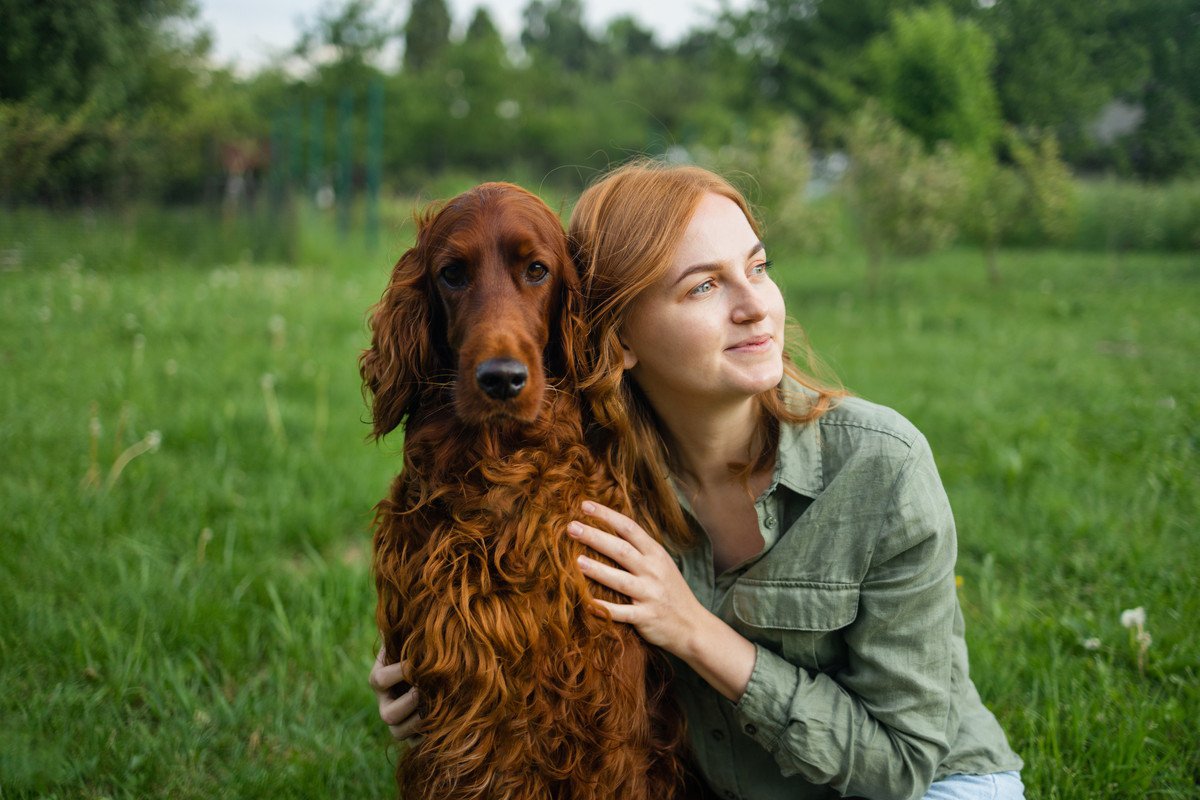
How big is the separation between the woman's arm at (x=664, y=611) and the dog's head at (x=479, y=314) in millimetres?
342

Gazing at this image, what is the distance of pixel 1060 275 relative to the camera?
7.64m

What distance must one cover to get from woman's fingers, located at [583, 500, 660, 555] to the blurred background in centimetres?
79

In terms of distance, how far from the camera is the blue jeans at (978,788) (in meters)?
1.86

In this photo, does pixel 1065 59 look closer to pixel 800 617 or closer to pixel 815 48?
pixel 815 48

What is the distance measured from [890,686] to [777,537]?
0.38 meters

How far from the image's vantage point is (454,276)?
169 centimetres

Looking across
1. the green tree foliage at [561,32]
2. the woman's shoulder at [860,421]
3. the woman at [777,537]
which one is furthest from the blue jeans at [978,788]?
the green tree foliage at [561,32]

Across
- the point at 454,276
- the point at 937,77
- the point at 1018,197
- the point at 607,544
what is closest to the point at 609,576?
the point at 607,544

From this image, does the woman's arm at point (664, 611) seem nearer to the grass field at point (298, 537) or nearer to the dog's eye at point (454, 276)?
the dog's eye at point (454, 276)

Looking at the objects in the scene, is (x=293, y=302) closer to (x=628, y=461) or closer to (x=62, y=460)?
(x=62, y=460)

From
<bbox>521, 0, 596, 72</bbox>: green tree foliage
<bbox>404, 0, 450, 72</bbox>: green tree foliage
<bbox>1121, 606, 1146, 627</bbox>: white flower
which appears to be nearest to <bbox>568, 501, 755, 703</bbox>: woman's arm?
<bbox>1121, 606, 1146, 627</bbox>: white flower

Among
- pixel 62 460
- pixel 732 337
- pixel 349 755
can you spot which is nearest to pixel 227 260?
pixel 62 460

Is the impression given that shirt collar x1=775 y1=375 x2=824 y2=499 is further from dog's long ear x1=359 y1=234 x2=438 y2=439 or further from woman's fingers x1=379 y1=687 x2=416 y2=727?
woman's fingers x1=379 y1=687 x2=416 y2=727

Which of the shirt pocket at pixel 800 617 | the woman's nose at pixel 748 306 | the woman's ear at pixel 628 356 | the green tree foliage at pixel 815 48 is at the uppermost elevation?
the green tree foliage at pixel 815 48
